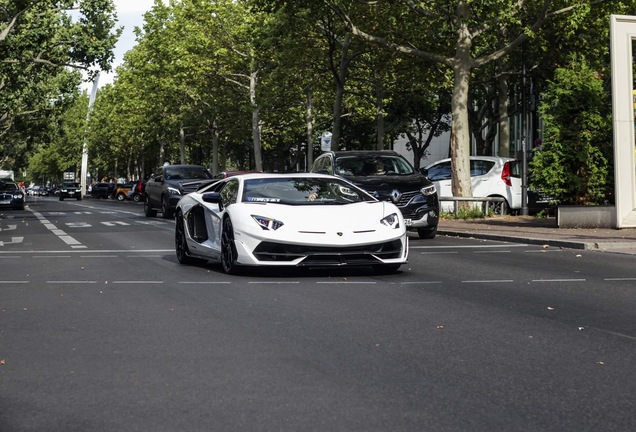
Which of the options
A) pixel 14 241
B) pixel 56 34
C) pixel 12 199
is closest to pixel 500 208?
pixel 14 241

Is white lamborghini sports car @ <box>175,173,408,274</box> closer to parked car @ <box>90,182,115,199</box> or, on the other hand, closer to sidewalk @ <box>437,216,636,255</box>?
sidewalk @ <box>437,216,636,255</box>

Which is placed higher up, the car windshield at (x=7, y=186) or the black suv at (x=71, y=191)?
the car windshield at (x=7, y=186)

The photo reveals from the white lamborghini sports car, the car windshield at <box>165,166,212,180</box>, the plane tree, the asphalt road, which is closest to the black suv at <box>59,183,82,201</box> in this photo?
the plane tree

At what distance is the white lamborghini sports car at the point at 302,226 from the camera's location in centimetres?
1230

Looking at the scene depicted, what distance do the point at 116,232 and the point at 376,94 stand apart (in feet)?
94.0

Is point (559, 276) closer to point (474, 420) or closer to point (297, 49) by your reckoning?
point (474, 420)

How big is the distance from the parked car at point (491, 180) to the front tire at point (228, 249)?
18346 mm

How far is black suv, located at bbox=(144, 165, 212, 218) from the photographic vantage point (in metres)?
33.9

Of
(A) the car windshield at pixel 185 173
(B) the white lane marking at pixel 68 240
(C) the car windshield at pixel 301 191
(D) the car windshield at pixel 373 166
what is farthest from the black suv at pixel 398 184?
(A) the car windshield at pixel 185 173

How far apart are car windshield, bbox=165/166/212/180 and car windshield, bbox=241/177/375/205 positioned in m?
21.1

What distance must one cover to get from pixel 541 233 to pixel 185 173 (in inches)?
651

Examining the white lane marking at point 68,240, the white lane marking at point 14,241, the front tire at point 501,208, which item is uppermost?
the front tire at point 501,208

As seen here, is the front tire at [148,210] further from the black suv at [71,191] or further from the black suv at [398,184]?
the black suv at [71,191]

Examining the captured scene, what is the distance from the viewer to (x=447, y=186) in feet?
106
